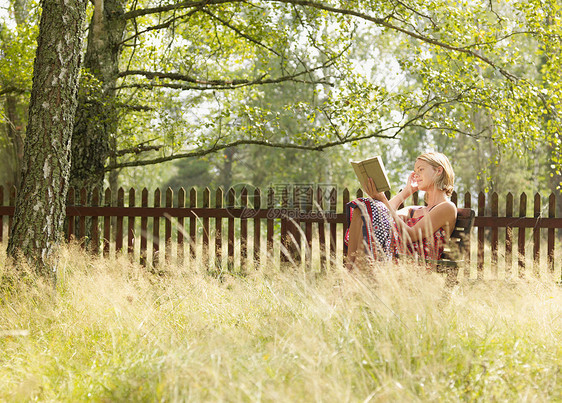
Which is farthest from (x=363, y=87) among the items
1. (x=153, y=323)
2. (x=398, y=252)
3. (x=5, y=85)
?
(x=5, y=85)

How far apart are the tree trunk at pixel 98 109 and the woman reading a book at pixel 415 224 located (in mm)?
4780

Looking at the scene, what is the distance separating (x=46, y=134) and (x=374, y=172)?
2.91 meters

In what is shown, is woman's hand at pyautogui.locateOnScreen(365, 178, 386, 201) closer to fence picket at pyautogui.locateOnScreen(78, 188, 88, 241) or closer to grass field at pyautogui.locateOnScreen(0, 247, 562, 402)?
grass field at pyautogui.locateOnScreen(0, 247, 562, 402)

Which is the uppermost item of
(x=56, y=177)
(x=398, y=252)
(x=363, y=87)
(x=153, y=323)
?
(x=363, y=87)

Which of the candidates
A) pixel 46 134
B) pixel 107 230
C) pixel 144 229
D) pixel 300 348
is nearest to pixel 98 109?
pixel 107 230

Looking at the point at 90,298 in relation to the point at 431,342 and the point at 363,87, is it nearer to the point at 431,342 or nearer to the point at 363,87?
the point at 431,342

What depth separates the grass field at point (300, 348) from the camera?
2428 mm

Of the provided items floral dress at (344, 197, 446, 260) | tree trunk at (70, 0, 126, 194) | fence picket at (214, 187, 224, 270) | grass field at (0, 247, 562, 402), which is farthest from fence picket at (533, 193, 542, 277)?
tree trunk at (70, 0, 126, 194)

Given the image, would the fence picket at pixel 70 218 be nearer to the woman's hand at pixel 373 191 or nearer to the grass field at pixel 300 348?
the grass field at pixel 300 348

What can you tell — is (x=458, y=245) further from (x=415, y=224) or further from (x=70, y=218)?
(x=70, y=218)

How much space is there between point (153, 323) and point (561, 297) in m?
3.42

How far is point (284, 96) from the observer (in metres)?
22.9

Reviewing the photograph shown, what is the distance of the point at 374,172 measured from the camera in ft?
13.2

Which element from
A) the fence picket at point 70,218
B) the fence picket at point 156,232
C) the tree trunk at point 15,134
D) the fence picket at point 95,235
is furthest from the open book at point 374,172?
the tree trunk at point 15,134
